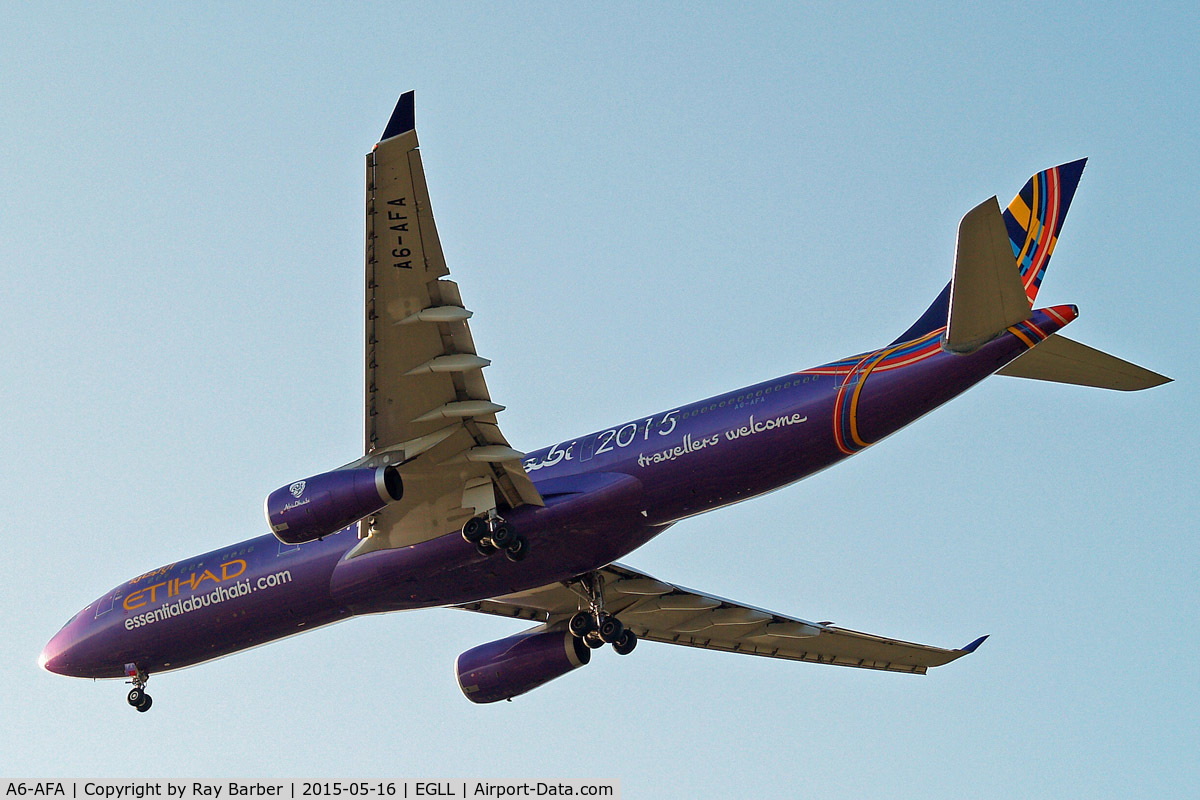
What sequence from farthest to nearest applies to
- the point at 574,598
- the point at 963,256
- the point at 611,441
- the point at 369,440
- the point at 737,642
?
the point at 737,642 → the point at 574,598 → the point at 611,441 → the point at 369,440 → the point at 963,256

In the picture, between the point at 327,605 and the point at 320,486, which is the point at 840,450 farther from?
the point at 327,605

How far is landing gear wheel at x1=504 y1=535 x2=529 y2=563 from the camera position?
26531 millimetres

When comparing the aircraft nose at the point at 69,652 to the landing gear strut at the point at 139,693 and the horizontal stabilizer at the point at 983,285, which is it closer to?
the landing gear strut at the point at 139,693

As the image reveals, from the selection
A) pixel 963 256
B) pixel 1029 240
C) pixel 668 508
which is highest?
pixel 1029 240

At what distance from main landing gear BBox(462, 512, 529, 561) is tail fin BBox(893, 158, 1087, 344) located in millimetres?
7707

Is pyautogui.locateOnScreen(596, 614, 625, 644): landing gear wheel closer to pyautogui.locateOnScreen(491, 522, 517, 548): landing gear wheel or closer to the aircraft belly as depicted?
the aircraft belly

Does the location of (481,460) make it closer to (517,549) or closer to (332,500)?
(517,549)

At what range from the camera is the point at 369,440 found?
25.2m

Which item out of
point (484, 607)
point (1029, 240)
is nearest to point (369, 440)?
point (484, 607)

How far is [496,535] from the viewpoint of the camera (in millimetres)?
26406

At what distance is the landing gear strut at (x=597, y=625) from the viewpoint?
30.9 meters

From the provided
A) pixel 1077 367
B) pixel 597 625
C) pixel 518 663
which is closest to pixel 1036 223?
pixel 1077 367

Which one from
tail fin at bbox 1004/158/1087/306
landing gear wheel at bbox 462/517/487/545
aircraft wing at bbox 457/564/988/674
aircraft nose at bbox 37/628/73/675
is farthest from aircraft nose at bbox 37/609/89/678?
tail fin at bbox 1004/158/1087/306

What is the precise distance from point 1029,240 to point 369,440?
12294 millimetres
